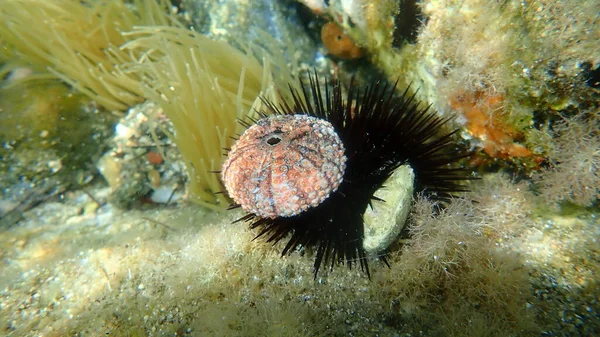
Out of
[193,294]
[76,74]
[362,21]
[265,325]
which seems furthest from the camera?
[76,74]

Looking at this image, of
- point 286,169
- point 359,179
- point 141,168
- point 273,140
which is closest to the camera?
point 286,169

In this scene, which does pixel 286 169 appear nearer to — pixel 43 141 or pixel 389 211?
pixel 389 211

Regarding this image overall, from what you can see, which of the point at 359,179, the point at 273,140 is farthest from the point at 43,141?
the point at 359,179

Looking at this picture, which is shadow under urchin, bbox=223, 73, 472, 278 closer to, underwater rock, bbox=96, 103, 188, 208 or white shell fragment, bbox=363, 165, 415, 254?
white shell fragment, bbox=363, 165, 415, 254

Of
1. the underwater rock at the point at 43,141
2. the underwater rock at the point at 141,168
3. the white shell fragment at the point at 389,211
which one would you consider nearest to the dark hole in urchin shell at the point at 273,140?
the white shell fragment at the point at 389,211

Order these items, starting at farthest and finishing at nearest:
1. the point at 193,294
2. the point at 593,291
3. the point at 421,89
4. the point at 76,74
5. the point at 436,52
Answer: the point at 76,74
the point at 421,89
the point at 436,52
the point at 193,294
the point at 593,291

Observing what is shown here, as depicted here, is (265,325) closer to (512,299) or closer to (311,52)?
(512,299)

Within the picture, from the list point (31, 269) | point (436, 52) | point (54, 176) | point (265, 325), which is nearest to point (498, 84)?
point (436, 52)
